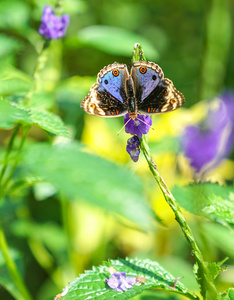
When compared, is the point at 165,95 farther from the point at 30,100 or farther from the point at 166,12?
the point at 166,12

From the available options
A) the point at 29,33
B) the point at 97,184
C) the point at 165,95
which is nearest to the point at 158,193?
the point at 29,33

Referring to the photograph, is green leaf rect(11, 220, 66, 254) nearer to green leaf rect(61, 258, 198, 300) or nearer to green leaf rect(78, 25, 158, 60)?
green leaf rect(78, 25, 158, 60)

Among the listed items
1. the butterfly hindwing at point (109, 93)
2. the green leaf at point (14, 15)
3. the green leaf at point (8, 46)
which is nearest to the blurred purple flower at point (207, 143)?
the butterfly hindwing at point (109, 93)

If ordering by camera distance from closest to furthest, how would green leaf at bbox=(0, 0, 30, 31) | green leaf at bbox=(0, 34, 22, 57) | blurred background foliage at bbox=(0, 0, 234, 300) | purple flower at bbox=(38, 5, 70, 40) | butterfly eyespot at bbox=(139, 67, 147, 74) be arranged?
butterfly eyespot at bbox=(139, 67, 147, 74) → purple flower at bbox=(38, 5, 70, 40) → green leaf at bbox=(0, 34, 22, 57) → blurred background foliage at bbox=(0, 0, 234, 300) → green leaf at bbox=(0, 0, 30, 31)

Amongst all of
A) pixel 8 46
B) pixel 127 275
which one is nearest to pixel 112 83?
pixel 127 275

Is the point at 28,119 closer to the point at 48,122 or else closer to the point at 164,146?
the point at 48,122

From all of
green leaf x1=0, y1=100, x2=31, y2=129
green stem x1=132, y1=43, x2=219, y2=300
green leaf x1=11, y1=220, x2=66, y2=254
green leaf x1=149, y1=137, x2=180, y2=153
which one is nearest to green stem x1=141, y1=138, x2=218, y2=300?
green stem x1=132, y1=43, x2=219, y2=300

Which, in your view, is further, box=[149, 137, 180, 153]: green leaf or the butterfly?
box=[149, 137, 180, 153]: green leaf
